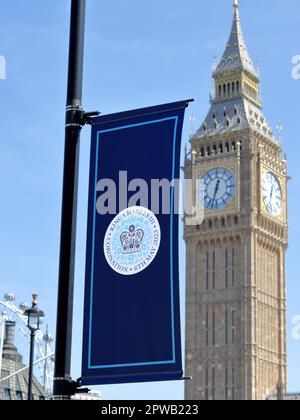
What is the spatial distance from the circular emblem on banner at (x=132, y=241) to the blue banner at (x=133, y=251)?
1 cm

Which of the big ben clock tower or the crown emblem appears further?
the big ben clock tower

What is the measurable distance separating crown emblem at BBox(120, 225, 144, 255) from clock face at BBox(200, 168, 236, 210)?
8913 centimetres

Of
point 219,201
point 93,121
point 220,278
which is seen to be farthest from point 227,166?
point 93,121

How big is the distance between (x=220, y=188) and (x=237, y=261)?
7.60m

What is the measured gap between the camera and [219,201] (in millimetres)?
99500

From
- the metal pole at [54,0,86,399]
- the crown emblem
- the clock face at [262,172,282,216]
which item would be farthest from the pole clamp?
the clock face at [262,172,282,216]

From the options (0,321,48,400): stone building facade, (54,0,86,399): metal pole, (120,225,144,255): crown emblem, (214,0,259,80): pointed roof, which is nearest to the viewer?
(54,0,86,399): metal pole

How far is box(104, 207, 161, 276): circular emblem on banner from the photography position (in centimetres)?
1019

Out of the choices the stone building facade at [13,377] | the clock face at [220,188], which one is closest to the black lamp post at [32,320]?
the stone building facade at [13,377]

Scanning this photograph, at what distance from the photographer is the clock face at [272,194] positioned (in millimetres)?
101188

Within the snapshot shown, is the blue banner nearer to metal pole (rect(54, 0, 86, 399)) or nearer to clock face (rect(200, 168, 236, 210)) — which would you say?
metal pole (rect(54, 0, 86, 399))

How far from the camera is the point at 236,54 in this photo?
107 m

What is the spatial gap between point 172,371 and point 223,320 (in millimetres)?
89171

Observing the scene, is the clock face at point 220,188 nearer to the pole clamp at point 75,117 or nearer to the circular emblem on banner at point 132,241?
the circular emblem on banner at point 132,241
